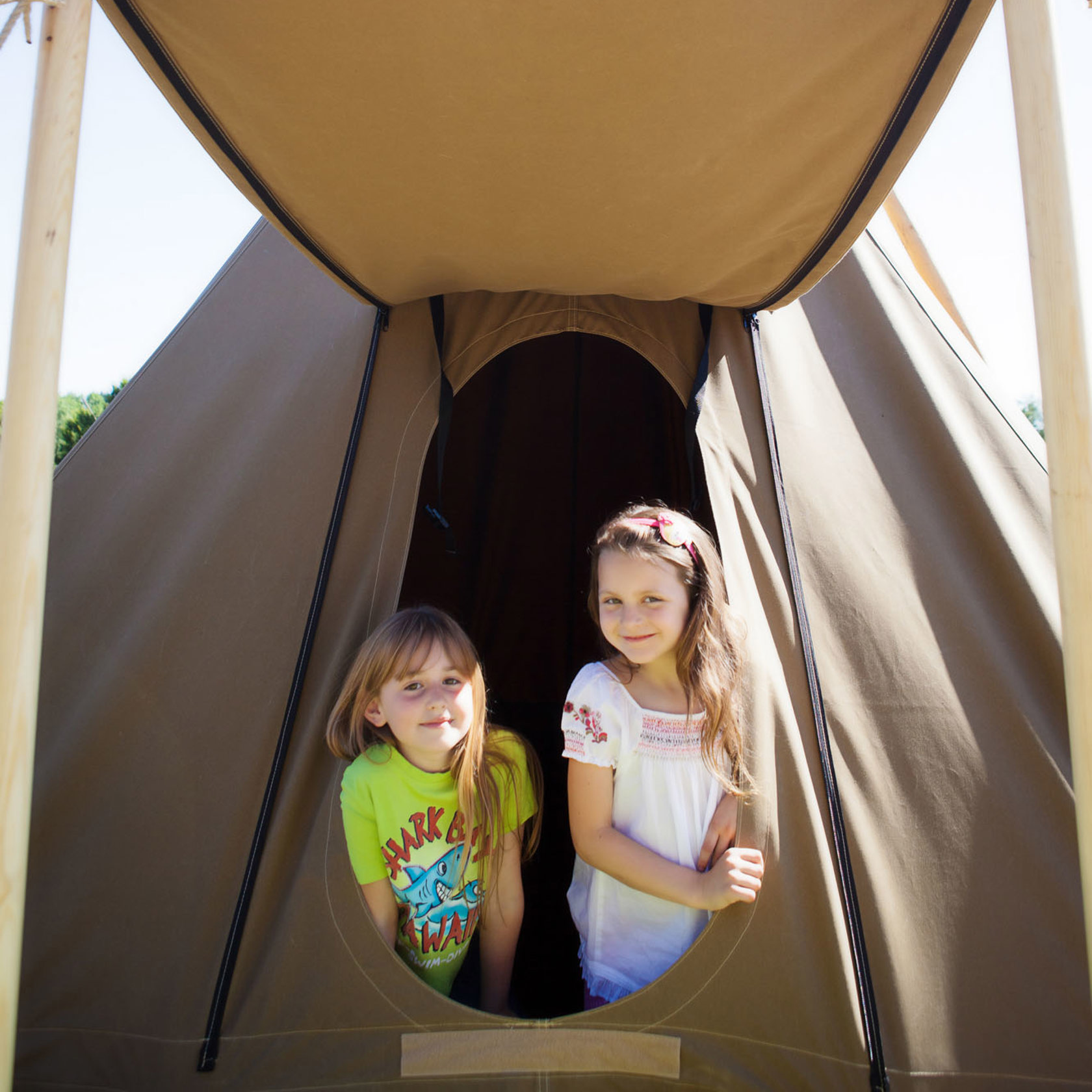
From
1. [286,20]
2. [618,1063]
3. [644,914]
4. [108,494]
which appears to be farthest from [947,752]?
[108,494]

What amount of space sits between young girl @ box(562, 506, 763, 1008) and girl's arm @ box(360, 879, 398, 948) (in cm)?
40

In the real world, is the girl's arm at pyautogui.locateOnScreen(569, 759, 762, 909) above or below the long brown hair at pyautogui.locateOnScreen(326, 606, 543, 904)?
below

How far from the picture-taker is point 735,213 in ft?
6.00

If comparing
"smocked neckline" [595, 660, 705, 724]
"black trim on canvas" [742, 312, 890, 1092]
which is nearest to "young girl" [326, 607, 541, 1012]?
"smocked neckline" [595, 660, 705, 724]

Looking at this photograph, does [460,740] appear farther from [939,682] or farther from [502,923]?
[939,682]

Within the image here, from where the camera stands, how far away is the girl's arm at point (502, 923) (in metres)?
2.11

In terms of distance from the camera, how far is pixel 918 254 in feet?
11.6

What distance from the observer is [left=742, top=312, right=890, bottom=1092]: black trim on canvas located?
1.75 m

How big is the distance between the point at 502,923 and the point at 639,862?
0.39 m

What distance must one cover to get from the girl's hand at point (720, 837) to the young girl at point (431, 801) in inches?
16.6

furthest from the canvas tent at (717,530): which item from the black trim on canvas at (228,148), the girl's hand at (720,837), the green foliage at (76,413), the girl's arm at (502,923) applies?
the green foliage at (76,413)

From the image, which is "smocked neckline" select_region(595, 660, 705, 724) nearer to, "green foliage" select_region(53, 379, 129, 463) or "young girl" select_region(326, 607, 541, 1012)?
"young girl" select_region(326, 607, 541, 1012)

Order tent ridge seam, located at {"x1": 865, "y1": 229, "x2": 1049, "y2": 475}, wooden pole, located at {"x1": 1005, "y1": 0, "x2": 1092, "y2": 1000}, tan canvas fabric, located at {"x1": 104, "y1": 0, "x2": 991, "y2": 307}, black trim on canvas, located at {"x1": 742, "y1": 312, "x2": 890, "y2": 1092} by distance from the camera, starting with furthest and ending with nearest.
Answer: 1. tent ridge seam, located at {"x1": 865, "y1": 229, "x2": 1049, "y2": 475}
2. black trim on canvas, located at {"x1": 742, "y1": 312, "x2": 890, "y2": 1092}
3. tan canvas fabric, located at {"x1": 104, "y1": 0, "x2": 991, "y2": 307}
4. wooden pole, located at {"x1": 1005, "y1": 0, "x2": 1092, "y2": 1000}

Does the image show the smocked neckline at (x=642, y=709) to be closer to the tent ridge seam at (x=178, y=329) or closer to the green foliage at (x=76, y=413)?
the tent ridge seam at (x=178, y=329)
